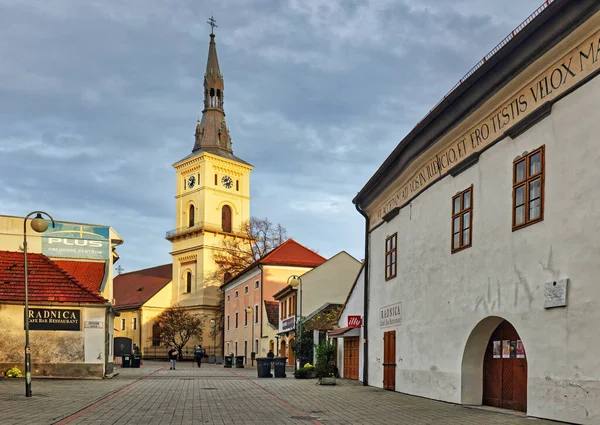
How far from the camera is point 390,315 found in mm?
21875

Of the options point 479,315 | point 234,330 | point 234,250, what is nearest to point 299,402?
point 479,315

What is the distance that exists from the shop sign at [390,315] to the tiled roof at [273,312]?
30203mm

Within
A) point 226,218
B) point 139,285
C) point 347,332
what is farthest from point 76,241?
point 139,285

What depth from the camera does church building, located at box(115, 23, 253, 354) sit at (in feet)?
261

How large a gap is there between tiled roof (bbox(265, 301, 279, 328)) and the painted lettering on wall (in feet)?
110

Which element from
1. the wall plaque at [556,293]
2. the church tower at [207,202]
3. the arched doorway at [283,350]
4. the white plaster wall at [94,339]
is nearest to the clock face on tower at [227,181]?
the church tower at [207,202]

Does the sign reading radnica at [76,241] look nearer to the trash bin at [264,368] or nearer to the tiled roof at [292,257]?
the trash bin at [264,368]

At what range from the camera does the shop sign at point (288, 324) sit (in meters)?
43.6

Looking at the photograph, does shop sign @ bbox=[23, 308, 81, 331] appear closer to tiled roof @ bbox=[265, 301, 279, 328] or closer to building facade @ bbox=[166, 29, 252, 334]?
tiled roof @ bbox=[265, 301, 279, 328]

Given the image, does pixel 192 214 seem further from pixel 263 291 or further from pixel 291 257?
pixel 263 291

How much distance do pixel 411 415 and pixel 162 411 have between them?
5.20 m

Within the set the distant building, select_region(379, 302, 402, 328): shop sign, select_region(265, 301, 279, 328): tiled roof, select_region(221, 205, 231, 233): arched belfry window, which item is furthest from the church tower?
select_region(379, 302, 402, 328): shop sign

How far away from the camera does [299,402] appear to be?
17234 millimetres

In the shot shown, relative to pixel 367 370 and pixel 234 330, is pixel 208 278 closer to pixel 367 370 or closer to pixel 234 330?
pixel 234 330
